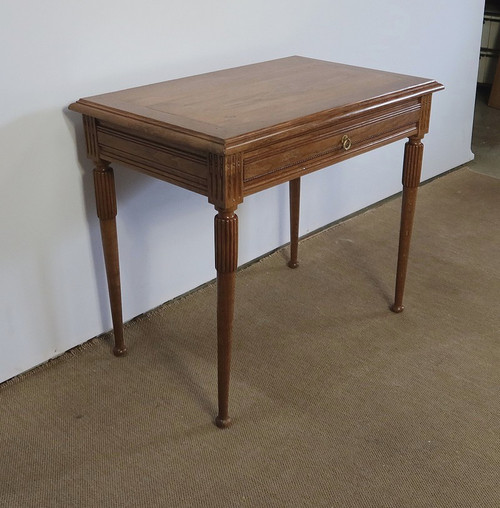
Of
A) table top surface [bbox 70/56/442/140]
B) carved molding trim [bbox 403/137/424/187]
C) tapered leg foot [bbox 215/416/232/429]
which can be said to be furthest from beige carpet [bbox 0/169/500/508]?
table top surface [bbox 70/56/442/140]

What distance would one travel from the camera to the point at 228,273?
5.55 feet

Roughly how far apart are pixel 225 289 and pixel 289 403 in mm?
430

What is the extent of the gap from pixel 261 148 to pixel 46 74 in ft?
2.05

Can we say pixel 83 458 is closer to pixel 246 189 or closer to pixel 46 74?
pixel 246 189

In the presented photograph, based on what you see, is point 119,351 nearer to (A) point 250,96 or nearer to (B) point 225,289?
(B) point 225,289

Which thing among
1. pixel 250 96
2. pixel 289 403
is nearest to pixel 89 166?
pixel 250 96

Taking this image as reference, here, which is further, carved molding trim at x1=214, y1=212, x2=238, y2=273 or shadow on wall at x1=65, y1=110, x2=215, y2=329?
shadow on wall at x1=65, y1=110, x2=215, y2=329

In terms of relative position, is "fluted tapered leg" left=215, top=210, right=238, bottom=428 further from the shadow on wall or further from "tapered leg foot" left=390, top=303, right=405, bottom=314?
"tapered leg foot" left=390, top=303, right=405, bottom=314

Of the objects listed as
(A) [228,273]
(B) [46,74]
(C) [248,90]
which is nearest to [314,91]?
(C) [248,90]

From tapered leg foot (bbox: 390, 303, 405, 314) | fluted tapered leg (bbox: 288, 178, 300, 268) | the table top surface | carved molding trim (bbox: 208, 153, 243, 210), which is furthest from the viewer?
fluted tapered leg (bbox: 288, 178, 300, 268)

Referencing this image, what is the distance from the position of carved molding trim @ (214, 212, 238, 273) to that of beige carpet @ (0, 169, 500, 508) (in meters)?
0.47

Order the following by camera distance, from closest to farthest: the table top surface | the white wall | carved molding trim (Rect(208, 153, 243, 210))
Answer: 1. carved molding trim (Rect(208, 153, 243, 210))
2. the table top surface
3. the white wall

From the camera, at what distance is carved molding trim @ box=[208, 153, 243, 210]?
1543mm

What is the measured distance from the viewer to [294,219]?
262 cm
